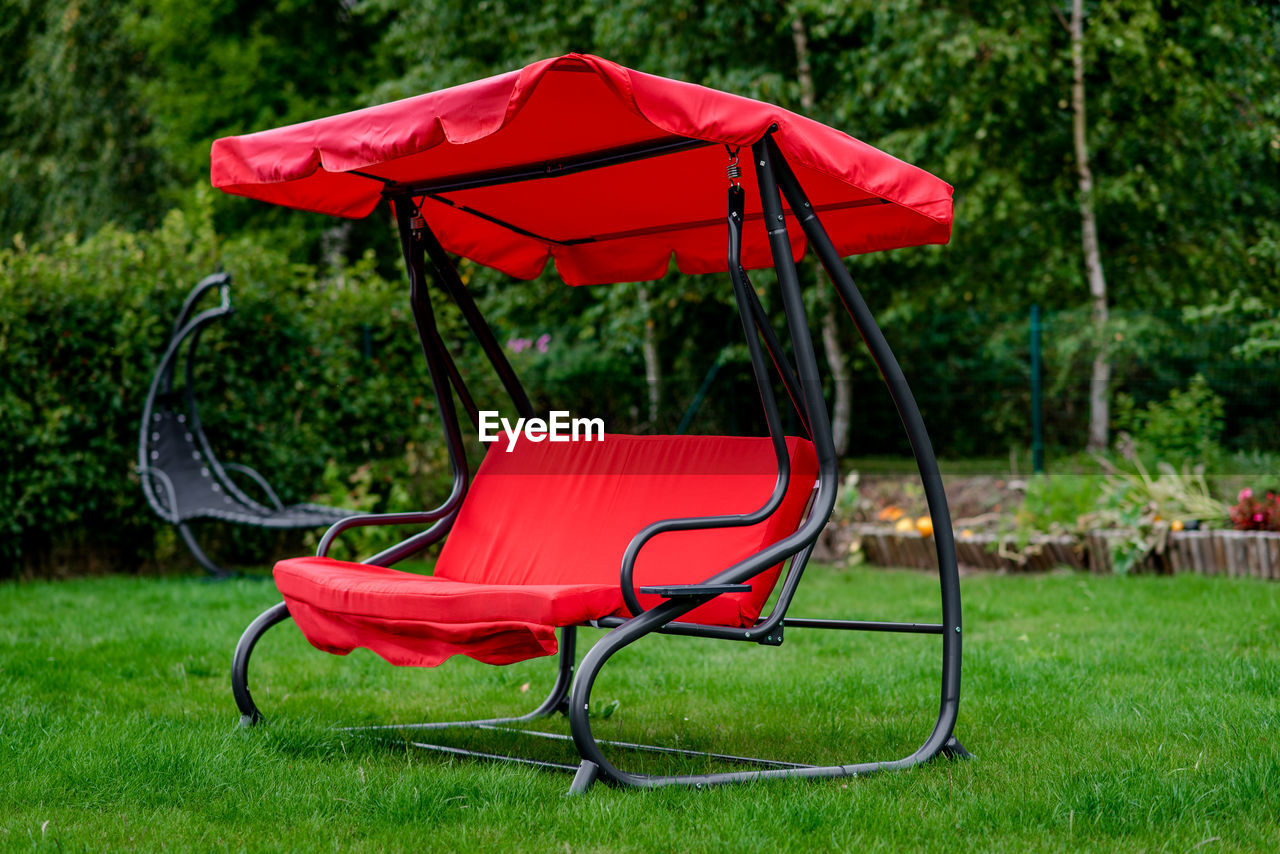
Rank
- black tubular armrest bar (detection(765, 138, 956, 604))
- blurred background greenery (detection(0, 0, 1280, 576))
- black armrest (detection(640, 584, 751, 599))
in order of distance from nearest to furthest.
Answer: black armrest (detection(640, 584, 751, 599))
black tubular armrest bar (detection(765, 138, 956, 604))
blurred background greenery (detection(0, 0, 1280, 576))

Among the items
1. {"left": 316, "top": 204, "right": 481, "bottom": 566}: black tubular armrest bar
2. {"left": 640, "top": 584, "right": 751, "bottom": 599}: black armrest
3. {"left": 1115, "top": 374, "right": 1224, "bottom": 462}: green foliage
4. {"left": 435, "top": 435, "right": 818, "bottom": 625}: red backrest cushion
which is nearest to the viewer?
{"left": 640, "top": 584, "right": 751, "bottom": 599}: black armrest

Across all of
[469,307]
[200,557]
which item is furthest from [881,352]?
[200,557]

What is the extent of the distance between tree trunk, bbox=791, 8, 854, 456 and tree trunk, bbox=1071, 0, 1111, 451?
7.83 ft

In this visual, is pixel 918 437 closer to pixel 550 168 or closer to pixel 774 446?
pixel 774 446

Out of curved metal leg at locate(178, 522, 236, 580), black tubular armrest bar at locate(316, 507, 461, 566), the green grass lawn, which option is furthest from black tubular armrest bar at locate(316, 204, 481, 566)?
curved metal leg at locate(178, 522, 236, 580)

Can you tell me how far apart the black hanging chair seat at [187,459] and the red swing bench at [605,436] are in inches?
130

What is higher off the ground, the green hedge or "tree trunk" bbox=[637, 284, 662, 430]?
the green hedge

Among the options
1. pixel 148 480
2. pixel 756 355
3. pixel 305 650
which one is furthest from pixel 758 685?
pixel 148 480

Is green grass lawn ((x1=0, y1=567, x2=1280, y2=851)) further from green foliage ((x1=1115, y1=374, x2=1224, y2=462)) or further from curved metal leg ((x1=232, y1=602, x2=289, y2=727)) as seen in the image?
green foliage ((x1=1115, y1=374, x2=1224, y2=462))

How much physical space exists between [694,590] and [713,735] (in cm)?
110

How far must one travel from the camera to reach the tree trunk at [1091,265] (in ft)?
35.0

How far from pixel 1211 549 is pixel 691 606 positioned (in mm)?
4891

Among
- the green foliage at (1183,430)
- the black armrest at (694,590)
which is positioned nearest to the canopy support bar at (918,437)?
the black armrest at (694,590)

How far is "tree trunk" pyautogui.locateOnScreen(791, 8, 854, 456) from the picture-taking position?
12609mm
